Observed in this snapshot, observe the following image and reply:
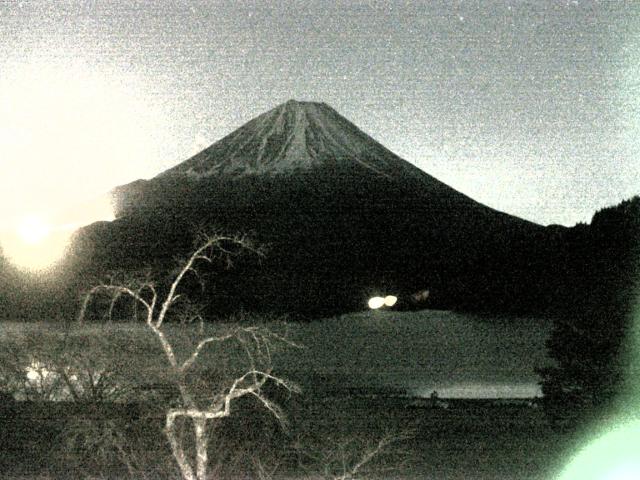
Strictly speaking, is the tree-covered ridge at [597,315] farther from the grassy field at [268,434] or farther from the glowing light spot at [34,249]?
the glowing light spot at [34,249]

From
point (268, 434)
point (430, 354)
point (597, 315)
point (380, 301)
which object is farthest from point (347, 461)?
point (430, 354)

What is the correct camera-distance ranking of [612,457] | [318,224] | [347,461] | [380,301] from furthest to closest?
[318,224], [380,301], [347,461], [612,457]

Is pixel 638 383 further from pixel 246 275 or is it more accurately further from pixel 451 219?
pixel 451 219

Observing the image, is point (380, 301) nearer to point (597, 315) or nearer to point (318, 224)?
point (597, 315)

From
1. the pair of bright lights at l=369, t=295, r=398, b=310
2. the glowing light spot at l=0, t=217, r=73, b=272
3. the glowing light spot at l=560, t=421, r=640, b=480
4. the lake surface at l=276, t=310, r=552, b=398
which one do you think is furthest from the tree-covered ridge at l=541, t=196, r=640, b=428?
the glowing light spot at l=0, t=217, r=73, b=272

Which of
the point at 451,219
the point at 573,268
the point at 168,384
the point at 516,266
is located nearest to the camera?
the point at 573,268

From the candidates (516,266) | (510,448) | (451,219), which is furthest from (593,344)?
(451,219)
